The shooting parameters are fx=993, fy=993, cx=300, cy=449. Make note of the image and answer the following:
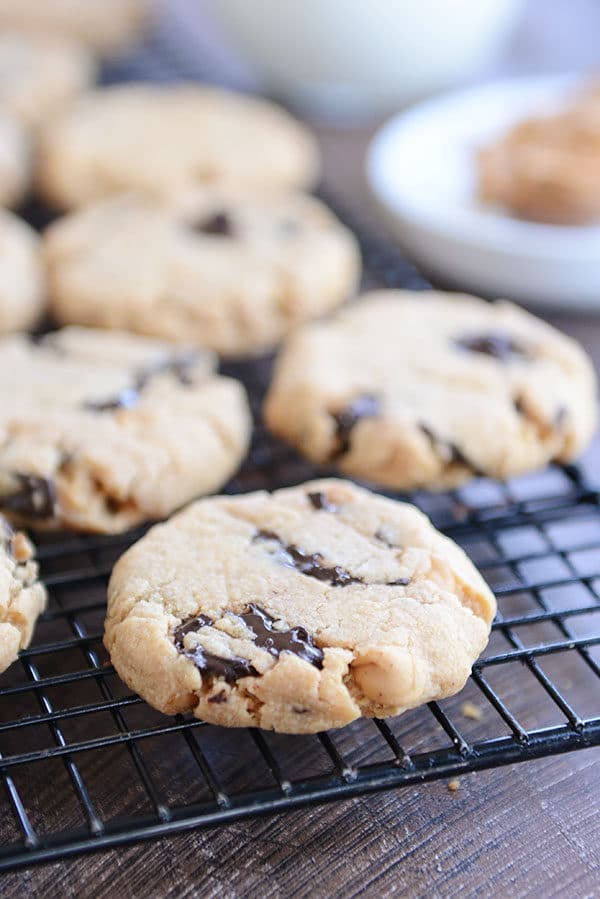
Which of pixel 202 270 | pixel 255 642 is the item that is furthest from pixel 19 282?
pixel 255 642

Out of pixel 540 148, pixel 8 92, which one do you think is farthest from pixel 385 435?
pixel 8 92

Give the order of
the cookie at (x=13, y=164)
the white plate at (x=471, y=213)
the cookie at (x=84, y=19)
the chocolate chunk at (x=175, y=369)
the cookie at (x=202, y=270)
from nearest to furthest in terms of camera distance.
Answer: the chocolate chunk at (x=175, y=369) → the cookie at (x=202, y=270) → the white plate at (x=471, y=213) → the cookie at (x=13, y=164) → the cookie at (x=84, y=19)

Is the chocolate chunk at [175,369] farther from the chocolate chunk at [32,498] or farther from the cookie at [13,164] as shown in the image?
the cookie at [13,164]

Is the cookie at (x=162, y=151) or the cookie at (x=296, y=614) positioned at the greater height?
the cookie at (x=296, y=614)

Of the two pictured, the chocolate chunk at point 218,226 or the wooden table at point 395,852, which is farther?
the chocolate chunk at point 218,226

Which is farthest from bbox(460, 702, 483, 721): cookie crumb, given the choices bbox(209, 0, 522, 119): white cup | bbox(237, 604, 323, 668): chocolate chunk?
bbox(209, 0, 522, 119): white cup

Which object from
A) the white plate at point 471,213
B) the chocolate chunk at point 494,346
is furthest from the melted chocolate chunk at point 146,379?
the white plate at point 471,213
